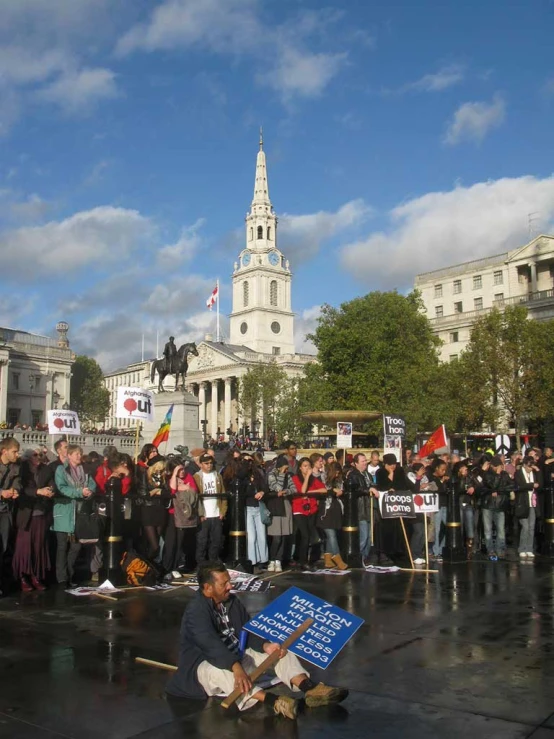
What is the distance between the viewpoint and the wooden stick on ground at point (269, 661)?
558 centimetres

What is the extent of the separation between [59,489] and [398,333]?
55.2 meters

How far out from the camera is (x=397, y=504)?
46.1 ft

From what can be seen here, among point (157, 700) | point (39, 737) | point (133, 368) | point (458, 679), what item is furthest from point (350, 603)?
point (133, 368)

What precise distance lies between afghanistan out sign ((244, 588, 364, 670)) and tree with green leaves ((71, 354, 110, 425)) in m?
111

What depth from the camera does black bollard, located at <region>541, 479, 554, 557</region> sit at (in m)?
15.4

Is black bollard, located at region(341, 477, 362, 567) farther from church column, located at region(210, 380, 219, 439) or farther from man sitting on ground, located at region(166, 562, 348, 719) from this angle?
church column, located at region(210, 380, 219, 439)

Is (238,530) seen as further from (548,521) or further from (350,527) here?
(548,521)

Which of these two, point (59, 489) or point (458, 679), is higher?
point (59, 489)

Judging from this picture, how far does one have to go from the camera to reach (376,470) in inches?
584

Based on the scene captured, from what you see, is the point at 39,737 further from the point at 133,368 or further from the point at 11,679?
the point at 133,368

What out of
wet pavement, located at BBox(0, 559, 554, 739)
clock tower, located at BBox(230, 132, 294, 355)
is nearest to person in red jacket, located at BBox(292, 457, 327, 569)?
wet pavement, located at BBox(0, 559, 554, 739)

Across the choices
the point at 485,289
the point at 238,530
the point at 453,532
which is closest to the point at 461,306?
the point at 485,289

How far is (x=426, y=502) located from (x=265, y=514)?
10.6ft

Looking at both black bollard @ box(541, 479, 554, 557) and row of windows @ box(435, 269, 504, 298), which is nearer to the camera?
black bollard @ box(541, 479, 554, 557)
